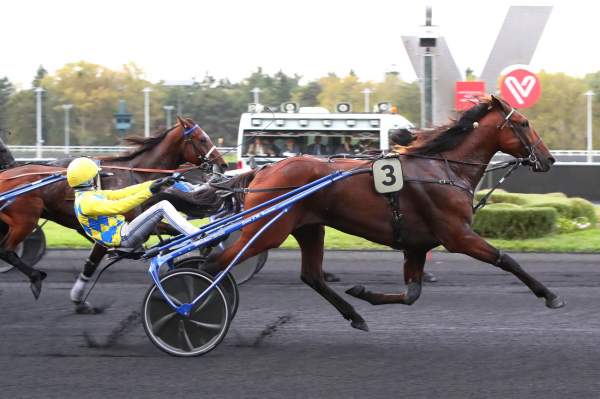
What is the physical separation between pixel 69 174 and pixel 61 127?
142 feet

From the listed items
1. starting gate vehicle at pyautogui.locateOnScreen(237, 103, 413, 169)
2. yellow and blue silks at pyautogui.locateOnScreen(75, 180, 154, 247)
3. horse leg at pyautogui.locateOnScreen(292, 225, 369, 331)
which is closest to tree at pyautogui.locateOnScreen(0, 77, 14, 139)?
starting gate vehicle at pyautogui.locateOnScreen(237, 103, 413, 169)

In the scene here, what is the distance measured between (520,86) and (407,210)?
6377 millimetres

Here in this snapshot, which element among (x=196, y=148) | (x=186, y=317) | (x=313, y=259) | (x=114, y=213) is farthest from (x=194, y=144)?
(x=186, y=317)

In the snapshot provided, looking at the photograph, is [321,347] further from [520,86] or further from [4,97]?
[4,97]

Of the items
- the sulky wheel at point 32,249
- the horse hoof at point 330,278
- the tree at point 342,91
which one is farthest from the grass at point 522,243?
the tree at point 342,91

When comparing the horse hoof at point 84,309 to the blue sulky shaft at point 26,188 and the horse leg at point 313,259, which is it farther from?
the horse leg at point 313,259

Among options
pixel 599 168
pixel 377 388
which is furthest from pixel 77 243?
pixel 599 168

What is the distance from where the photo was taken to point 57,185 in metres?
7.54

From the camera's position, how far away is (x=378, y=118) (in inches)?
589

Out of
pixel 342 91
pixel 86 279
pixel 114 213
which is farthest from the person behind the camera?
pixel 342 91

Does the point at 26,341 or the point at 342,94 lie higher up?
the point at 342,94

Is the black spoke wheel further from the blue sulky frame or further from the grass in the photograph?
the grass

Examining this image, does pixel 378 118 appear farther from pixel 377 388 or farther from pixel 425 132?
pixel 377 388

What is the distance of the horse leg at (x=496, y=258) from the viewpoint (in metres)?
5.75
